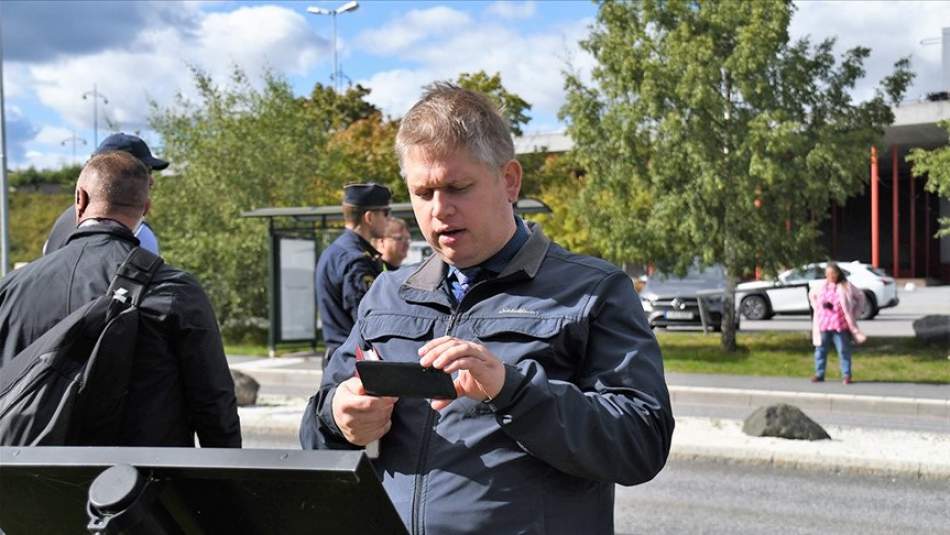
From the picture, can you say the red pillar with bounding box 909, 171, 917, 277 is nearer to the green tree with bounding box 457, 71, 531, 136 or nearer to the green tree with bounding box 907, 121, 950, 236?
the green tree with bounding box 457, 71, 531, 136

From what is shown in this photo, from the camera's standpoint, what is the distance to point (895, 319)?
2705 centimetres

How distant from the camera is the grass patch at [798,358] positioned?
50.5 feet

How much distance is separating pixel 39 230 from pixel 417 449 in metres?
56.8

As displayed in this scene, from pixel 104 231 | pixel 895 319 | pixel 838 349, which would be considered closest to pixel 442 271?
pixel 104 231

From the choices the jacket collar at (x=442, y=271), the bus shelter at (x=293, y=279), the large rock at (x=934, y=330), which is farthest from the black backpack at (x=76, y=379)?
the large rock at (x=934, y=330)

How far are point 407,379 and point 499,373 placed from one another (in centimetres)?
18

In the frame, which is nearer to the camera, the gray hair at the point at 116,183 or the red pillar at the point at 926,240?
the gray hair at the point at 116,183

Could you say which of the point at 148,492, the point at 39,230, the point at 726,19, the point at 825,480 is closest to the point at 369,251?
the point at 825,480

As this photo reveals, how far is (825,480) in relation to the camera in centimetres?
811

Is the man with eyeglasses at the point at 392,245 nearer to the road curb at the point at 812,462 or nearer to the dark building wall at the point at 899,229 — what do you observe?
the road curb at the point at 812,462

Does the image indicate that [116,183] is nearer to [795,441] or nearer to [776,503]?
[776,503]

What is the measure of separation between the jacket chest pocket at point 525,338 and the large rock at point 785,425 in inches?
307

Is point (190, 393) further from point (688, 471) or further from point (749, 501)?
point (688, 471)

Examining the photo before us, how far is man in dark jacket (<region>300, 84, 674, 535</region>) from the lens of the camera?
1946mm
